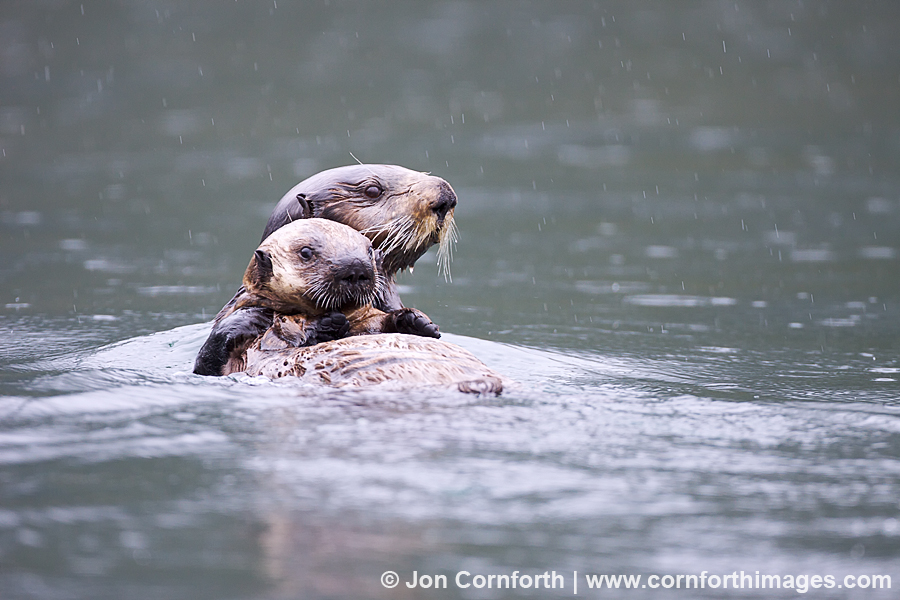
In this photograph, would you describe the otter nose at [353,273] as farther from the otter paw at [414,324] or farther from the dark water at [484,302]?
the dark water at [484,302]

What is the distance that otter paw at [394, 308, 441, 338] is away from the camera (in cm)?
372

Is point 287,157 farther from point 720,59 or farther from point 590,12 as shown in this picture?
point 590,12

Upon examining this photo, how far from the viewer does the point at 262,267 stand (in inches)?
148

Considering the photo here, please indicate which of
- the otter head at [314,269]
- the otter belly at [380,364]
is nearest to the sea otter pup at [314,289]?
the otter head at [314,269]

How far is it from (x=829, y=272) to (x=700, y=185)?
317cm

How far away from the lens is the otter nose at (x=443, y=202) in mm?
4023

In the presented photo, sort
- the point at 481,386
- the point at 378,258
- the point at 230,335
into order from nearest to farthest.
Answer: the point at 481,386, the point at 230,335, the point at 378,258

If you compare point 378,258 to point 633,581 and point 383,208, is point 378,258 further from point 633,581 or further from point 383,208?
point 633,581

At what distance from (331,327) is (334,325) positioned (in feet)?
0.04

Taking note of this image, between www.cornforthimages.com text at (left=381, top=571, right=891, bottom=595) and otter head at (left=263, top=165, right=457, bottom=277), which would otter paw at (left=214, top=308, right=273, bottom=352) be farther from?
www.cornforthimages.com text at (left=381, top=571, right=891, bottom=595)

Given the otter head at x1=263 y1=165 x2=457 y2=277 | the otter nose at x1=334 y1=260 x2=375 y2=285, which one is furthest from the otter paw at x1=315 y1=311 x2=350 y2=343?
the otter head at x1=263 y1=165 x2=457 y2=277

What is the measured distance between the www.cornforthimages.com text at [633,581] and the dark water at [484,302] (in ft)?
0.07

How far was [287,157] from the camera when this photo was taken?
1116 cm

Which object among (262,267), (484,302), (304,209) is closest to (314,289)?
(262,267)
